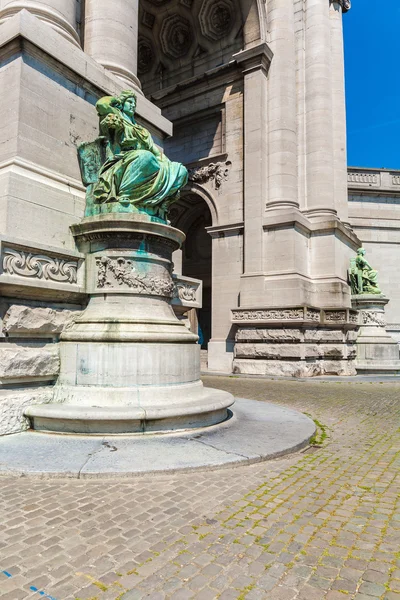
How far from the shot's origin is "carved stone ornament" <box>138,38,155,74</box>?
21.1 metres

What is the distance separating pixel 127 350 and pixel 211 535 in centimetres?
278

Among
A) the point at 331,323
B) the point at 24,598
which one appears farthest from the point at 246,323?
the point at 24,598

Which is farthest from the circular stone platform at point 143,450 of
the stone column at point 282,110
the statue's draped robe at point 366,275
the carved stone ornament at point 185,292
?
the statue's draped robe at point 366,275

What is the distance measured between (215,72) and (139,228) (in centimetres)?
1434

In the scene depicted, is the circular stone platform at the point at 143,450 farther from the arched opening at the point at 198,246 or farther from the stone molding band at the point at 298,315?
the arched opening at the point at 198,246

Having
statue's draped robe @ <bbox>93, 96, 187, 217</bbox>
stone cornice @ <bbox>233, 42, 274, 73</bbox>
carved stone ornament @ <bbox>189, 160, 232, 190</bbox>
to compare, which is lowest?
statue's draped robe @ <bbox>93, 96, 187, 217</bbox>

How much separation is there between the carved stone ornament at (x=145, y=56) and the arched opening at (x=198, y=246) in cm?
725

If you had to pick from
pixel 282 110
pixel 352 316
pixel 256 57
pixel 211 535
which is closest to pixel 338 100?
pixel 282 110

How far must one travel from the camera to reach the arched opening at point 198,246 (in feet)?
67.9

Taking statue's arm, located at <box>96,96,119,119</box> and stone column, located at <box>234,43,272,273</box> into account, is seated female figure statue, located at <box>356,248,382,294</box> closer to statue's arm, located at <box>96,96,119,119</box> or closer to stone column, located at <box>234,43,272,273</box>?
stone column, located at <box>234,43,272,273</box>

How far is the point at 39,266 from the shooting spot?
5.22 meters

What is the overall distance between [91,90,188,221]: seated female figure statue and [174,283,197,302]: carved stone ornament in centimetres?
136

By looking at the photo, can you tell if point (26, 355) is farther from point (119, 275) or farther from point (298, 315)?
point (298, 315)

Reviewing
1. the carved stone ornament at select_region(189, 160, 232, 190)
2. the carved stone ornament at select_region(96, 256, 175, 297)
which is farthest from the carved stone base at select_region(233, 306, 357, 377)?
the carved stone ornament at select_region(96, 256, 175, 297)
